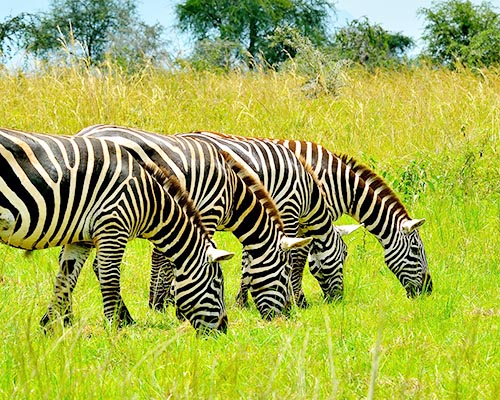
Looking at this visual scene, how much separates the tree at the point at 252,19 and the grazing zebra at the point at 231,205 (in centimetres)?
4233

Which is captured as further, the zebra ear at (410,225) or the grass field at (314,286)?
the zebra ear at (410,225)

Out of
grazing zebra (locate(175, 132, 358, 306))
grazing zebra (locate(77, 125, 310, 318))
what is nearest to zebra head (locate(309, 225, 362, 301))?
grazing zebra (locate(175, 132, 358, 306))

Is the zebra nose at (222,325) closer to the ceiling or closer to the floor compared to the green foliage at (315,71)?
closer to the floor

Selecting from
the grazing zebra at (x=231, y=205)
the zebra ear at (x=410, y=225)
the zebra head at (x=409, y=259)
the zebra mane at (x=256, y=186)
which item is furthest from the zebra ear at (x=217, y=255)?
the zebra ear at (x=410, y=225)

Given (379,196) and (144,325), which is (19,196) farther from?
(379,196)

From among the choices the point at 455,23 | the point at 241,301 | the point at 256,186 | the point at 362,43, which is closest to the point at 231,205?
the point at 256,186

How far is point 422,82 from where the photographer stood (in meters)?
15.0

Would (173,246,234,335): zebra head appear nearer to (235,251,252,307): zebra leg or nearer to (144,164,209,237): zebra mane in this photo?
(144,164,209,237): zebra mane

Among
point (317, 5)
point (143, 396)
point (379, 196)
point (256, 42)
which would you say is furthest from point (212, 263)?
point (317, 5)

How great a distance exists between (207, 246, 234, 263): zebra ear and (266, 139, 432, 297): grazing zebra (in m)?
2.15

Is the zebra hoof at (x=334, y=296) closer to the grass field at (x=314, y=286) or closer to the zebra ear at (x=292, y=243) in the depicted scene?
the grass field at (x=314, y=286)

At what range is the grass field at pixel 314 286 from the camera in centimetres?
346

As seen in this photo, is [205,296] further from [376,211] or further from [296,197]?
[376,211]

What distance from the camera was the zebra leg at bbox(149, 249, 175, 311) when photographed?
21.6 ft
